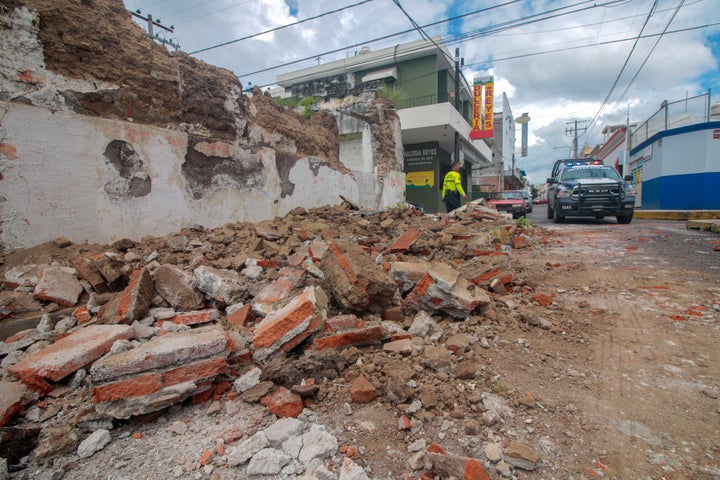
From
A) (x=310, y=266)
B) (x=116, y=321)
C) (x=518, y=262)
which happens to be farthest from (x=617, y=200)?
(x=116, y=321)

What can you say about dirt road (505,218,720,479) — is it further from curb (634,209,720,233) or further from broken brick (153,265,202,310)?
curb (634,209,720,233)

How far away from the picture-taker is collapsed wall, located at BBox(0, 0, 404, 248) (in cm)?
339

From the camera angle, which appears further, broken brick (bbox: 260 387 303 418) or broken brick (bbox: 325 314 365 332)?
broken brick (bbox: 325 314 365 332)

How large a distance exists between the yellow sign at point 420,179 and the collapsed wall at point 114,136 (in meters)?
13.6

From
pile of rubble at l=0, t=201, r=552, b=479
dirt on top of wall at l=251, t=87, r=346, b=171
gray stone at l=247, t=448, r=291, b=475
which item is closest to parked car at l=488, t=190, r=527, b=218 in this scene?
dirt on top of wall at l=251, t=87, r=346, b=171

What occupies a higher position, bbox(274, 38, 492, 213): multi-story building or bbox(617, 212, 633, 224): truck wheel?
bbox(274, 38, 492, 213): multi-story building

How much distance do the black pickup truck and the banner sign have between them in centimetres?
921

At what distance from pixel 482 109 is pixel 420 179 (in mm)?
4978

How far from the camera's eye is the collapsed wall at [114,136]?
339 cm

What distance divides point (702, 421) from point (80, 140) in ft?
18.0

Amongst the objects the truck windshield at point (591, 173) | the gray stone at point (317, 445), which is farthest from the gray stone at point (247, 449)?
the truck windshield at point (591, 173)

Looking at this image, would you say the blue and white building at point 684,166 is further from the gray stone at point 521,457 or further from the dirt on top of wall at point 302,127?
the gray stone at point 521,457

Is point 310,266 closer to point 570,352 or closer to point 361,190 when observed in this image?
point 570,352

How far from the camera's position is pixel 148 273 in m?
3.06
